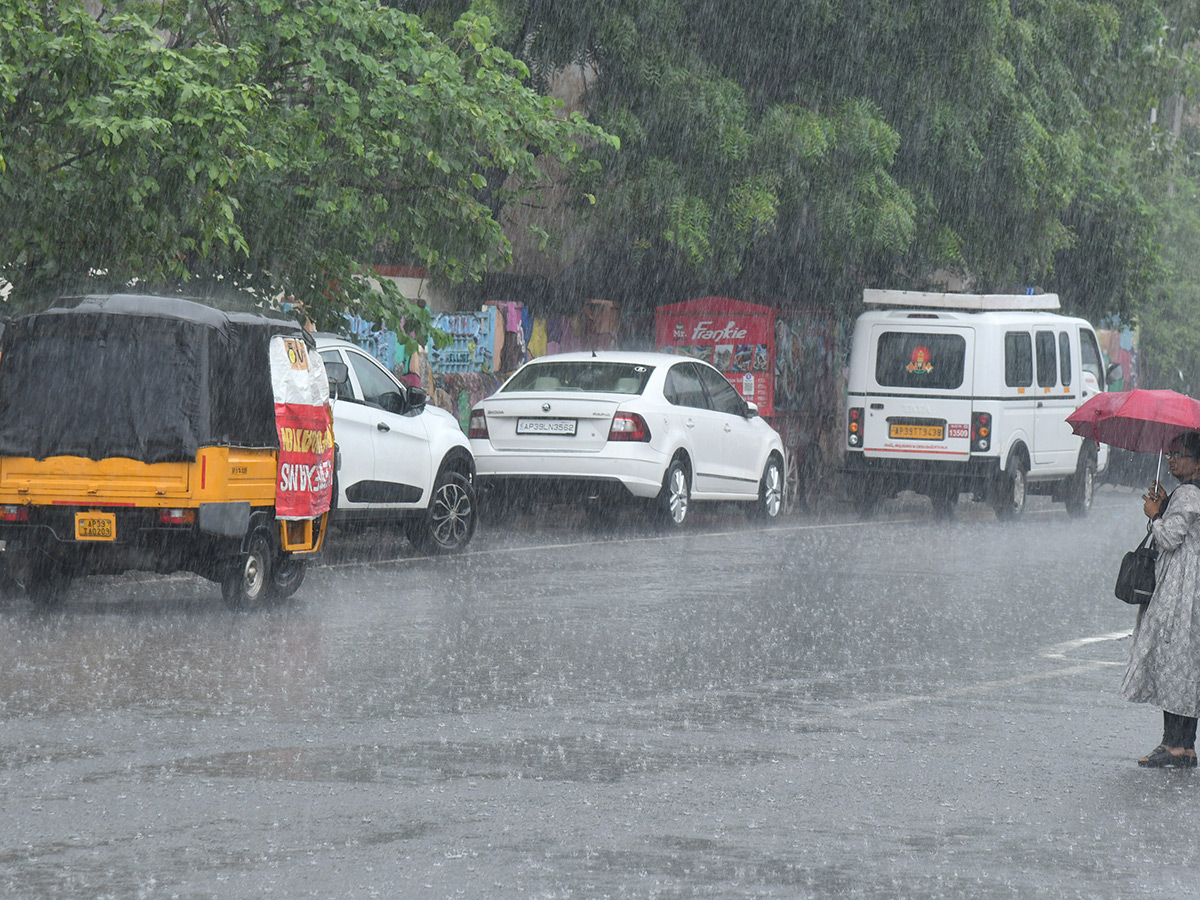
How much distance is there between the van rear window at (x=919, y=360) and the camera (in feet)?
70.7

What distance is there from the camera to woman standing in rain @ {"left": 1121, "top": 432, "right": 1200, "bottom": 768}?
24.6 feet

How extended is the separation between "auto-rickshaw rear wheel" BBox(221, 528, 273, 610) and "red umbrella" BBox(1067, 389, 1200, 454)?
5.50 metres

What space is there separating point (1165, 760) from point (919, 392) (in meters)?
14.4

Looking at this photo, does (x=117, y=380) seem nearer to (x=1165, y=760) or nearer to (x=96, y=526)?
(x=96, y=526)

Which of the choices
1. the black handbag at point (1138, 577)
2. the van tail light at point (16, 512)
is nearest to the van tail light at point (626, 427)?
the van tail light at point (16, 512)

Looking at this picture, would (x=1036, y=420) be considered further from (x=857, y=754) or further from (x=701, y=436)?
(x=857, y=754)

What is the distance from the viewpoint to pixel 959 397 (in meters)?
21.5

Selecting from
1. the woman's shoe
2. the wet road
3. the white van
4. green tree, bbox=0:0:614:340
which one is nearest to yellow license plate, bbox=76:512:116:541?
the wet road

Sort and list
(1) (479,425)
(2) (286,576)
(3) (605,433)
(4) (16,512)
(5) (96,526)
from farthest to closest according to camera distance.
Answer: (1) (479,425) < (3) (605,433) < (2) (286,576) < (4) (16,512) < (5) (96,526)

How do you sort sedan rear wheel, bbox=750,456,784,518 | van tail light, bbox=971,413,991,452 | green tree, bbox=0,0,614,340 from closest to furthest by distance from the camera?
green tree, bbox=0,0,614,340
sedan rear wheel, bbox=750,456,784,518
van tail light, bbox=971,413,991,452

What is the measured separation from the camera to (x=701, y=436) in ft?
62.2

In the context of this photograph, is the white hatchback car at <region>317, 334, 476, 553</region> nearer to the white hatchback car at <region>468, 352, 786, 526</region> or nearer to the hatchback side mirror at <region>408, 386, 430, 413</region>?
the hatchback side mirror at <region>408, 386, 430, 413</region>

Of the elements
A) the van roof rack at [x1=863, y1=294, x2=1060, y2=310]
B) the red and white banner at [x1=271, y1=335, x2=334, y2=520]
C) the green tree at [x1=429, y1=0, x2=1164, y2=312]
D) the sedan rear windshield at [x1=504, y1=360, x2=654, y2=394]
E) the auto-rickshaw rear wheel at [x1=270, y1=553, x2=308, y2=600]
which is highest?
the green tree at [x1=429, y1=0, x2=1164, y2=312]

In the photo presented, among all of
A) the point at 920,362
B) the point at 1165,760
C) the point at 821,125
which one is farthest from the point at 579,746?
the point at 920,362
